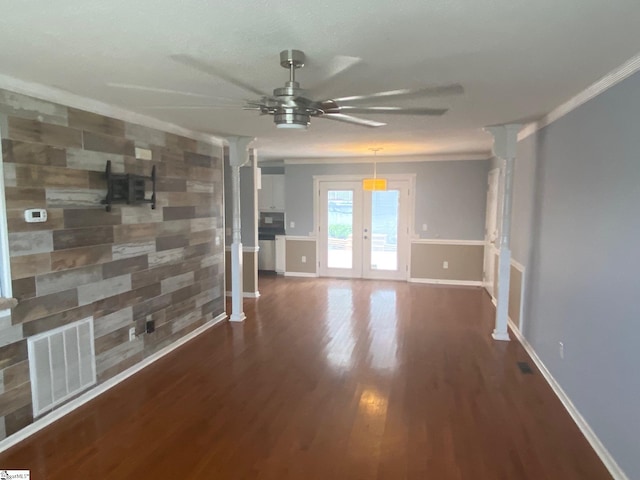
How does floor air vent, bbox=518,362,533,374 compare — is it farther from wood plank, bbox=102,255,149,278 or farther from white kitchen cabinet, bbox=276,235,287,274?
white kitchen cabinet, bbox=276,235,287,274

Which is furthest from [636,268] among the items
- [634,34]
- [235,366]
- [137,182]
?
[137,182]

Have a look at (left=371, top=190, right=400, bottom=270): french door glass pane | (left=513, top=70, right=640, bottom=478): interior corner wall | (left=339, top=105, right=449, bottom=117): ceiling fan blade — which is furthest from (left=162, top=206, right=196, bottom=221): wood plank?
(left=371, top=190, right=400, bottom=270): french door glass pane

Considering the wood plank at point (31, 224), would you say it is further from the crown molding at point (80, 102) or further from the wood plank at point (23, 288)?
the crown molding at point (80, 102)

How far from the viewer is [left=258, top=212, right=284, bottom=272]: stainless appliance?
829 cm

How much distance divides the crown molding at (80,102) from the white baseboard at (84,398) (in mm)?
2200

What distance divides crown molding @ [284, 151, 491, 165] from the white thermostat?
17.7 feet

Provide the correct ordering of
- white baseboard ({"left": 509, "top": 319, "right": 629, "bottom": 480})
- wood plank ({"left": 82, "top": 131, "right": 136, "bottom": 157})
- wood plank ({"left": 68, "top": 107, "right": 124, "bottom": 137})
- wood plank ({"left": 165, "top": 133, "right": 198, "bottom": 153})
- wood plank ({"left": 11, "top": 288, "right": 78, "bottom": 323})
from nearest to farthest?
white baseboard ({"left": 509, "top": 319, "right": 629, "bottom": 480})
wood plank ({"left": 11, "top": 288, "right": 78, "bottom": 323})
wood plank ({"left": 68, "top": 107, "right": 124, "bottom": 137})
wood plank ({"left": 82, "top": 131, "right": 136, "bottom": 157})
wood plank ({"left": 165, "top": 133, "right": 198, "bottom": 153})

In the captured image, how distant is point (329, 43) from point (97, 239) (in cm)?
243

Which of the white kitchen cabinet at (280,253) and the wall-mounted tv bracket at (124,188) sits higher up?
the wall-mounted tv bracket at (124,188)

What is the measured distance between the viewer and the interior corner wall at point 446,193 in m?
7.07

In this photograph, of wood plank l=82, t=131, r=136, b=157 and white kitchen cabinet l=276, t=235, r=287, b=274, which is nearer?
wood plank l=82, t=131, r=136, b=157

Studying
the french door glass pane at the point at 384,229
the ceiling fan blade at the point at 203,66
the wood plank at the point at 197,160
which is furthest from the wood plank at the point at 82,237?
the french door glass pane at the point at 384,229

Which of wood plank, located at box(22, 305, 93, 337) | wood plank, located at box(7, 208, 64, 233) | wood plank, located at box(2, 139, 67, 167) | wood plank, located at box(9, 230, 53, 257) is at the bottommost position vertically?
wood plank, located at box(22, 305, 93, 337)

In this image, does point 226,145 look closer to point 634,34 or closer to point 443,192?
point 443,192
